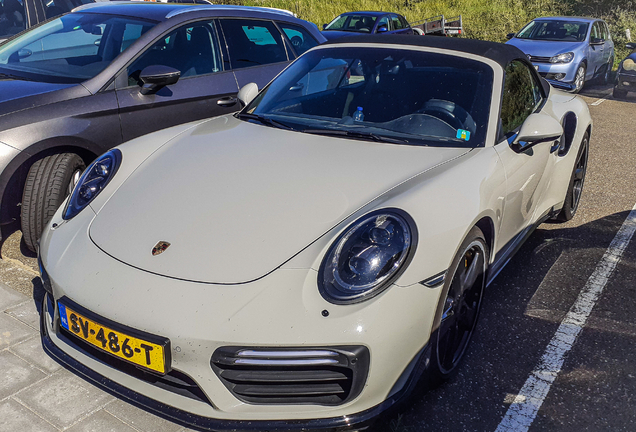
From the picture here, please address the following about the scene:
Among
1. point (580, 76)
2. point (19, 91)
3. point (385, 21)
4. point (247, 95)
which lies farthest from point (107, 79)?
point (385, 21)

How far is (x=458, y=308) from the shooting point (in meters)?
2.59

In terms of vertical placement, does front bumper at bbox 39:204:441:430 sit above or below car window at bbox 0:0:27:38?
below

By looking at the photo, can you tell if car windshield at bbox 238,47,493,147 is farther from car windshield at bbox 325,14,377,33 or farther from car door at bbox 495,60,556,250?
car windshield at bbox 325,14,377,33

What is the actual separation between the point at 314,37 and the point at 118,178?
317 centimetres

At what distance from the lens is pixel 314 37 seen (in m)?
5.48

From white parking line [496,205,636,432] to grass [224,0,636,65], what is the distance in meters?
16.9

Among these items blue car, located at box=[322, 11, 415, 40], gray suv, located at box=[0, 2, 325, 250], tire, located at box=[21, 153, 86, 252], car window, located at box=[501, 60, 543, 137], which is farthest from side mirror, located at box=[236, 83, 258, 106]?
blue car, located at box=[322, 11, 415, 40]

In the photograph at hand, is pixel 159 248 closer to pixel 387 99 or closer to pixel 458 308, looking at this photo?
pixel 458 308

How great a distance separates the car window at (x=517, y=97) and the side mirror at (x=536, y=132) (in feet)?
0.31

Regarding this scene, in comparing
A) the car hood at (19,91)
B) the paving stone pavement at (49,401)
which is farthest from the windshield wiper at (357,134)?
the car hood at (19,91)

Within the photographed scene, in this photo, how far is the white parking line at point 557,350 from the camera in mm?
2494

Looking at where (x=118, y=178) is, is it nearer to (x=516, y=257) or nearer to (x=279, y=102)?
(x=279, y=102)

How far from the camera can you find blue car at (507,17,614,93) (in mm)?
10680

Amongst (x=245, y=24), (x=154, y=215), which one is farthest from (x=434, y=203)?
(x=245, y=24)
